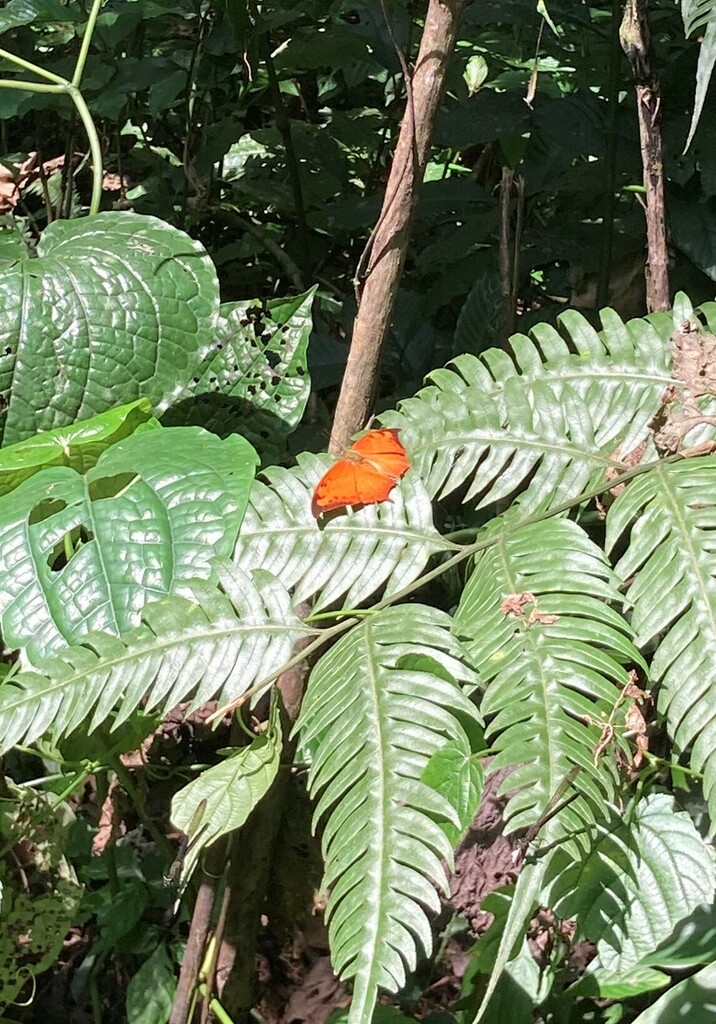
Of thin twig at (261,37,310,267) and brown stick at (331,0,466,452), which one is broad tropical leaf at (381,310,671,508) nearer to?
brown stick at (331,0,466,452)

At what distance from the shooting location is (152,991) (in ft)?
4.13

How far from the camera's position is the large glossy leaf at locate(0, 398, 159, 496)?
3.03ft

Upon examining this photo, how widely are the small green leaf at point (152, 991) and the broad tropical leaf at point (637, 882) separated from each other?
538mm

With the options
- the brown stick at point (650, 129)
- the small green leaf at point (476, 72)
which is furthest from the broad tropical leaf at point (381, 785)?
the small green leaf at point (476, 72)

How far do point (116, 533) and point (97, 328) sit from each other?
0.32 meters

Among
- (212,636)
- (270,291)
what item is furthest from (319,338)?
(212,636)

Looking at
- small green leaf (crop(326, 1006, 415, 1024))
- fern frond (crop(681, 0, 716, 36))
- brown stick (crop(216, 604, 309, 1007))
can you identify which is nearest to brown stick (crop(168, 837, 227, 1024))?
brown stick (crop(216, 604, 309, 1007))

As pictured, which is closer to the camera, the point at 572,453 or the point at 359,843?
the point at 359,843

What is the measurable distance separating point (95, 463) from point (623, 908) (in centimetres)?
71

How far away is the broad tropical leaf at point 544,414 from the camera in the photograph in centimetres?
86

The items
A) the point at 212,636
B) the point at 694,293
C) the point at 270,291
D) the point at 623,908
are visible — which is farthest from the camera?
the point at 270,291

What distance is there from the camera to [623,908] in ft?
3.42

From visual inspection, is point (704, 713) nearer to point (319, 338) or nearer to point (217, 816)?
point (217, 816)

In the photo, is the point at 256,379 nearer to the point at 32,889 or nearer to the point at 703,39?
the point at 703,39
